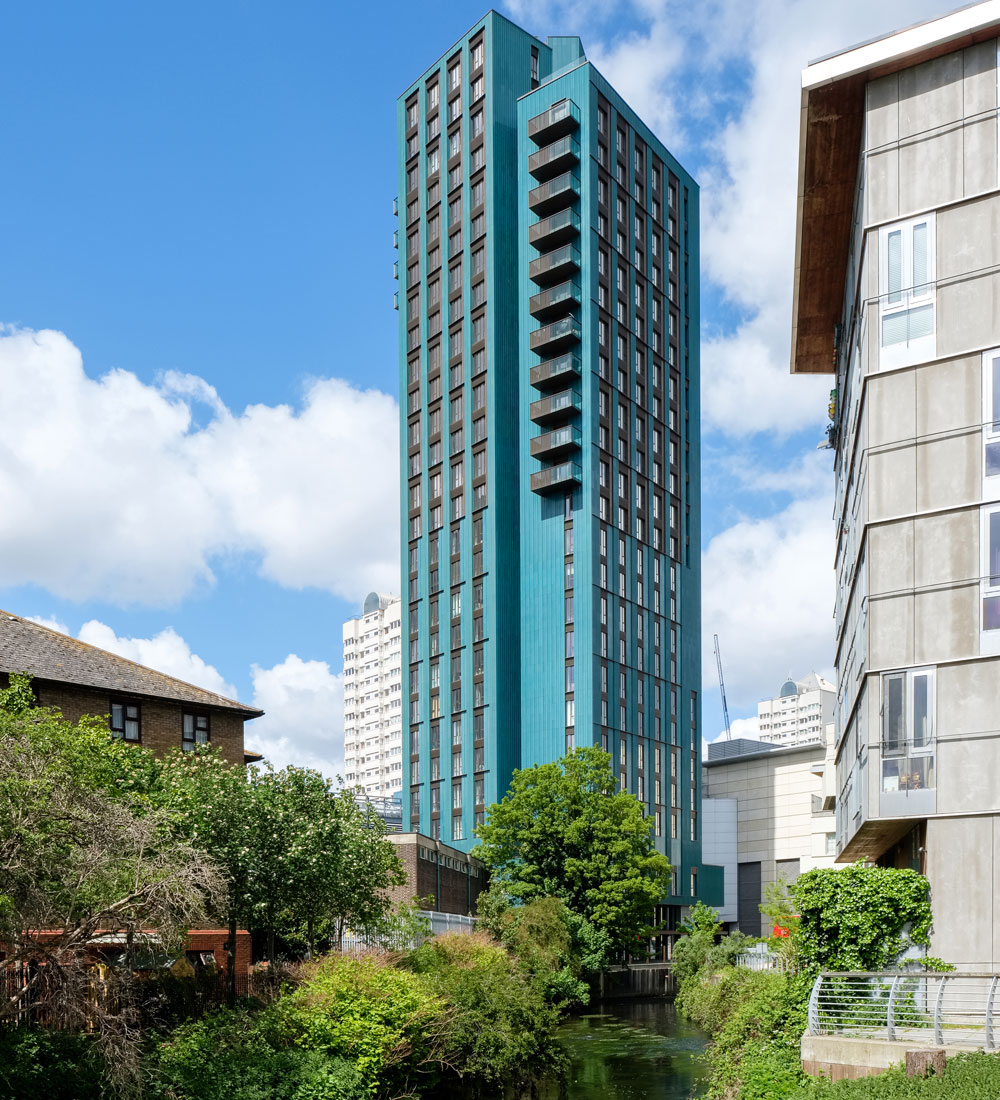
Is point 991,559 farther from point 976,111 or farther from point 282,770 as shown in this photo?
point 282,770

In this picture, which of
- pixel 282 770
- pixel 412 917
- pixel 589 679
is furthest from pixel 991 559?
pixel 589 679

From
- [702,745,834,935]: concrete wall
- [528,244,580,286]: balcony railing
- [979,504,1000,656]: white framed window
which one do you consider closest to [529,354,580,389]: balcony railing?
[528,244,580,286]: balcony railing

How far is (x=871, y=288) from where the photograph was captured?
103 feet

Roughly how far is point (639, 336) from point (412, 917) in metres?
68.3

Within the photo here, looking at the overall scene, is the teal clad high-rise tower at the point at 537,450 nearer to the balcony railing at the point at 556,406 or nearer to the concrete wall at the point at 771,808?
the balcony railing at the point at 556,406

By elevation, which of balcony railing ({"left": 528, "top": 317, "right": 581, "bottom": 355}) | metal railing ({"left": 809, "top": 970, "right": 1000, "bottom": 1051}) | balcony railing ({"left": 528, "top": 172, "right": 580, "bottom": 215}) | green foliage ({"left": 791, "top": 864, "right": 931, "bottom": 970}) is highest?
balcony railing ({"left": 528, "top": 172, "right": 580, "bottom": 215})

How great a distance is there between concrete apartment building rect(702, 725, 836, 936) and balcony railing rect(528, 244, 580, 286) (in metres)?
44.5

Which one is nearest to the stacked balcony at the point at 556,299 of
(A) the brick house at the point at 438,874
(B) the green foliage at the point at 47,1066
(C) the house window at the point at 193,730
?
(A) the brick house at the point at 438,874

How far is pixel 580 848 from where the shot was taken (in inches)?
2864

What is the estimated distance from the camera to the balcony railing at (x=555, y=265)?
9925cm

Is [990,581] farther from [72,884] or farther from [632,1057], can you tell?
[632,1057]

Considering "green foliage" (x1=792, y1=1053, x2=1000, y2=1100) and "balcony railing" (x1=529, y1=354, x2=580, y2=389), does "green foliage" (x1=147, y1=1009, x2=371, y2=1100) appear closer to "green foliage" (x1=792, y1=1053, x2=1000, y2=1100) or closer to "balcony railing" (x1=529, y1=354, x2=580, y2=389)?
"green foliage" (x1=792, y1=1053, x2=1000, y2=1100)

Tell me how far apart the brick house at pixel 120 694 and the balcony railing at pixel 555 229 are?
56.9 meters

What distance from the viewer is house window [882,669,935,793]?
28.9m
